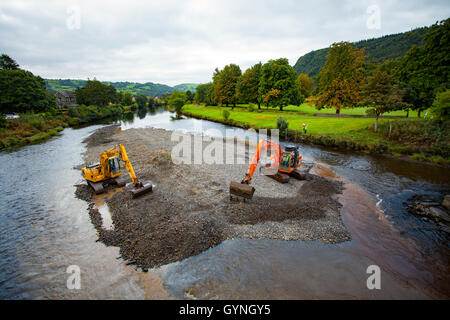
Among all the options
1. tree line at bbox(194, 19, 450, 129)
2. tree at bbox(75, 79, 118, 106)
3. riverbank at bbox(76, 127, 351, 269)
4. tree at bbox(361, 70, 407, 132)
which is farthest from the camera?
tree at bbox(75, 79, 118, 106)

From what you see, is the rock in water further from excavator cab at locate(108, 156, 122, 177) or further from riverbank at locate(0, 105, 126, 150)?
riverbank at locate(0, 105, 126, 150)

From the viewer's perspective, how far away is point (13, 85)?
Answer: 44.4m

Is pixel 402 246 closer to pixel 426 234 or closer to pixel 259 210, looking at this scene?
pixel 426 234

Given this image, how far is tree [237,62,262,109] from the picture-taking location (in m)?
58.7

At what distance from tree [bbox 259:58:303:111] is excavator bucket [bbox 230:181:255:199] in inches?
1595

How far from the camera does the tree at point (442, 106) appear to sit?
19.8 metres

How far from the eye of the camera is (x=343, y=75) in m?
37.2

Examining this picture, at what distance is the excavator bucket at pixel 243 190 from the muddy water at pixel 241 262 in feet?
11.6

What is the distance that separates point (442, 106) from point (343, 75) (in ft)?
66.1

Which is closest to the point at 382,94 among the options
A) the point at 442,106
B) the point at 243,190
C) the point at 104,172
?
the point at 442,106

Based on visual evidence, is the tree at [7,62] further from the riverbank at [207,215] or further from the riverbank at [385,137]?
the riverbank at [385,137]

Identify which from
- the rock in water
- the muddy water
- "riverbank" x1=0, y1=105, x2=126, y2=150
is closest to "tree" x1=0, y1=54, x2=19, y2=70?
"riverbank" x1=0, y1=105, x2=126, y2=150
